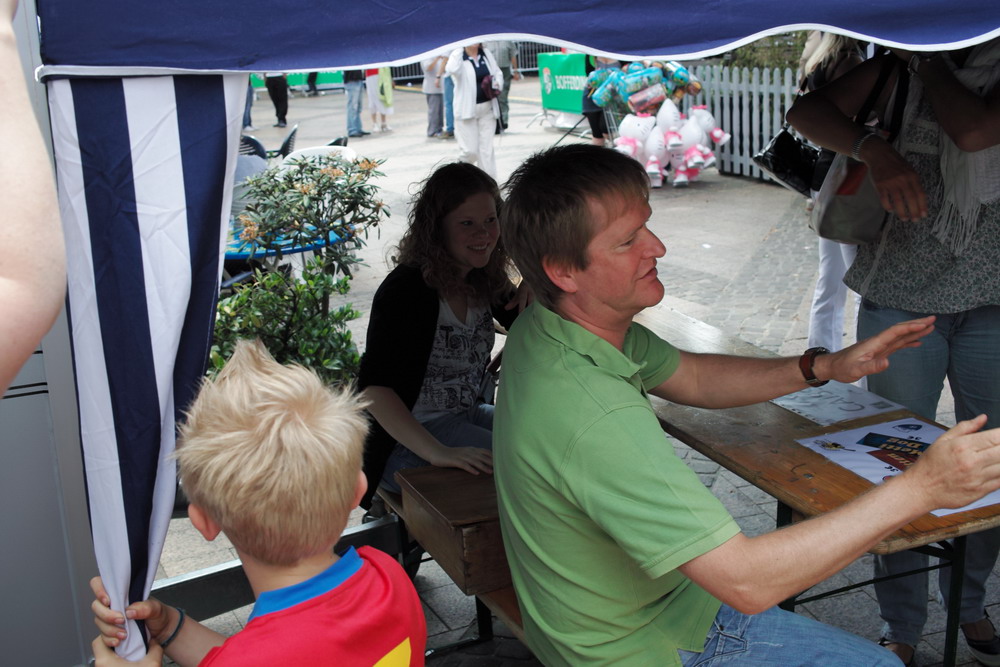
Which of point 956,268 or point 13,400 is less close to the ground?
point 956,268

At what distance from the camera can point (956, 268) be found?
2.67 metres

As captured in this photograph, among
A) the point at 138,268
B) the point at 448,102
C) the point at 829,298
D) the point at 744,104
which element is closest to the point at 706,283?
the point at 829,298

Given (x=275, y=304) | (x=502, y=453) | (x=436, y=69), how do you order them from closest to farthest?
(x=502, y=453) < (x=275, y=304) < (x=436, y=69)

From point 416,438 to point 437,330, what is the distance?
39cm

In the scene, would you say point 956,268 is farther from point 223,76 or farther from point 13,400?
point 13,400

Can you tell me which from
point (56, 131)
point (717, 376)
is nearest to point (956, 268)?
point (717, 376)

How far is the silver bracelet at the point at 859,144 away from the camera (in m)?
2.82

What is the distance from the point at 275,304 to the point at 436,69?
35.2 ft

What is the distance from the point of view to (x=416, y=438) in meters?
2.89

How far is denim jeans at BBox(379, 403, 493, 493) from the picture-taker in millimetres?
3090

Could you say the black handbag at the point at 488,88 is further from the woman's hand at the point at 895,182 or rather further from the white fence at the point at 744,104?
the woman's hand at the point at 895,182

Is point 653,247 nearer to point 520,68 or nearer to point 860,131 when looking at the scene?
point 860,131

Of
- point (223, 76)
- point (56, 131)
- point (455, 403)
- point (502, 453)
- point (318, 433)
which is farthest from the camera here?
point (455, 403)

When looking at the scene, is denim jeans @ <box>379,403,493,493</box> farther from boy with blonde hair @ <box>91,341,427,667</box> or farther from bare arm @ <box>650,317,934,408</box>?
boy with blonde hair @ <box>91,341,427,667</box>
